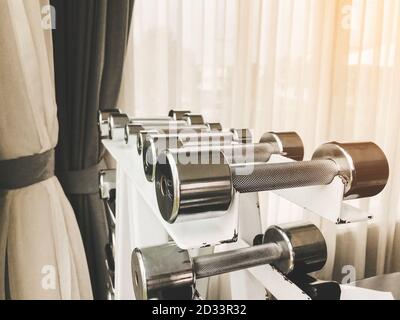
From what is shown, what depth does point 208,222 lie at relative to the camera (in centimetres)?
52

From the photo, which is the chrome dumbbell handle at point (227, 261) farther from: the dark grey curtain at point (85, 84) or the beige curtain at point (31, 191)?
the dark grey curtain at point (85, 84)

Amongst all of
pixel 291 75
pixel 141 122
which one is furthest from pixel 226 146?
pixel 291 75

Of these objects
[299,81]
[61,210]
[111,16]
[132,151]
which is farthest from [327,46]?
[61,210]

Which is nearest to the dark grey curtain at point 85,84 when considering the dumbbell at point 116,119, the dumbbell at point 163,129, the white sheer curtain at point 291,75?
the white sheer curtain at point 291,75

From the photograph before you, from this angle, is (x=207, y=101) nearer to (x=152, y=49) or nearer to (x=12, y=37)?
(x=152, y=49)

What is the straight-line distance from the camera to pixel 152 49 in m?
1.45

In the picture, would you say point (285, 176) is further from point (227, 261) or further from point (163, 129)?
point (163, 129)

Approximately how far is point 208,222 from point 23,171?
75cm

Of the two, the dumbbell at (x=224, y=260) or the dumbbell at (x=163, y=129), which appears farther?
the dumbbell at (x=163, y=129)

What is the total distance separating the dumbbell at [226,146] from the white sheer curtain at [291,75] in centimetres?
75

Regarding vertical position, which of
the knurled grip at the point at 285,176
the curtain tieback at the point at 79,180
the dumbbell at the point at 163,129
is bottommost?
the curtain tieback at the point at 79,180

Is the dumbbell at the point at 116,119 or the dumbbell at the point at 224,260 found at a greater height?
the dumbbell at the point at 116,119

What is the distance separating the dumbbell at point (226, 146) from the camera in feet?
2.02
